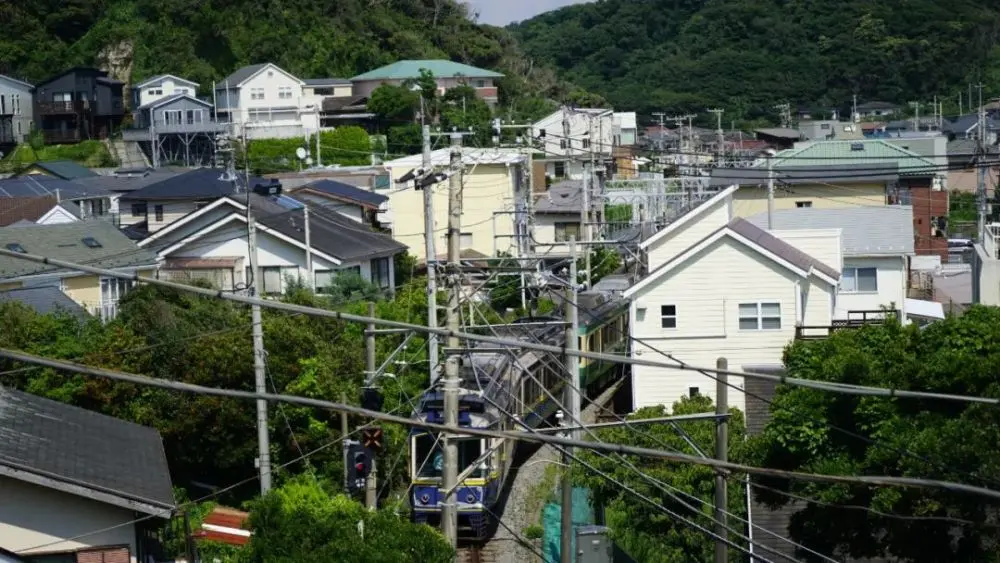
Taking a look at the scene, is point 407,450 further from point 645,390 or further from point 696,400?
point 645,390

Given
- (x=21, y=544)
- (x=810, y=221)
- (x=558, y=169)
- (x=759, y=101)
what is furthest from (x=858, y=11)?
(x=21, y=544)

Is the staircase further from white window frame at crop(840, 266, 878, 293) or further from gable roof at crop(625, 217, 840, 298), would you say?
gable roof at crop(625, 217, 840, 298)

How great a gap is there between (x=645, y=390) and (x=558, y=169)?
2761cm

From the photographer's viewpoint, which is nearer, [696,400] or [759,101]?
[696,400]

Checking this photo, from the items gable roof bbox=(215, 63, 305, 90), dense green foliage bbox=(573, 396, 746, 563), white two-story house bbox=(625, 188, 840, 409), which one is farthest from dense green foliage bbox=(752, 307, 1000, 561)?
gable roof bbox=(215, 63, 305, 90)

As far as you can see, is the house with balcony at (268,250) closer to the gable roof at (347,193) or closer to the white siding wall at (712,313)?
the gable roof at (347,193)

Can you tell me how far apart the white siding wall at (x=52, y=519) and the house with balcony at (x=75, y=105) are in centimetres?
3542

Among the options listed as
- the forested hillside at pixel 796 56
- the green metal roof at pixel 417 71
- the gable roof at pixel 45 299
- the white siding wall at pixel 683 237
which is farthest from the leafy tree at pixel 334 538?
the forested hillside at pixel 796 56

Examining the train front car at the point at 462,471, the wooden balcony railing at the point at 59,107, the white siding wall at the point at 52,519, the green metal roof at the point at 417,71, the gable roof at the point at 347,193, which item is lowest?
the train front car at the point at 462,471

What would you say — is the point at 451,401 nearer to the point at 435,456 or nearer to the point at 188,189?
the point at 435,456

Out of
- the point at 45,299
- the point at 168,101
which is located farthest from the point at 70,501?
the point at 168,101

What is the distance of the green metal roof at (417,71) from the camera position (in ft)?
150

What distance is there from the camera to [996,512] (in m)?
8.91

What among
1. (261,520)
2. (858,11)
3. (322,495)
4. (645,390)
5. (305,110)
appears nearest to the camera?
(261,520)
